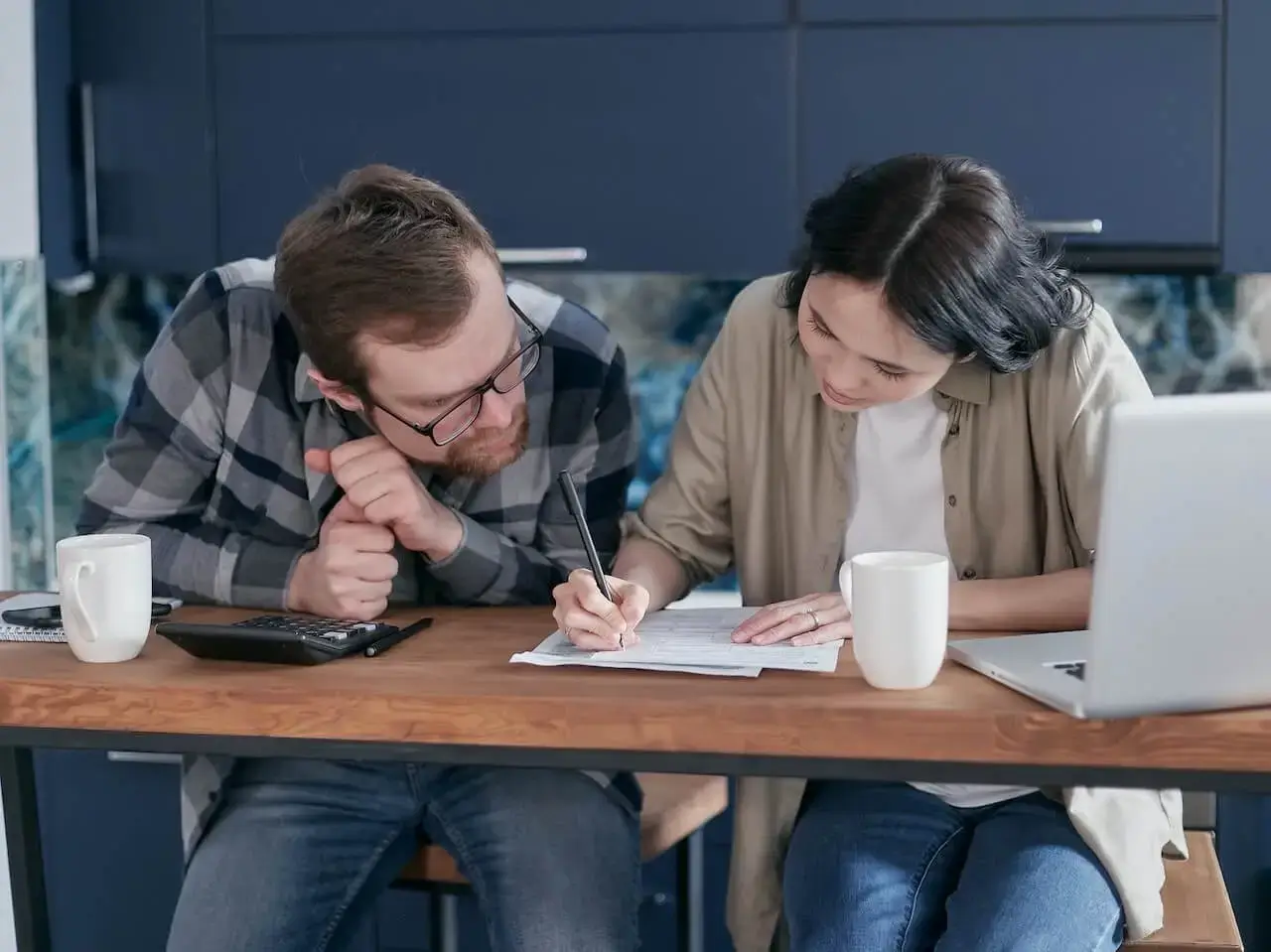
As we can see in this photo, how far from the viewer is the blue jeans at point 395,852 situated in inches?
58.5

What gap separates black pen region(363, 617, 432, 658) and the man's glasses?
0.68 feet

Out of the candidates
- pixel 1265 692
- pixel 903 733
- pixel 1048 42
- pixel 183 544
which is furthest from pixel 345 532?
pixel 1048 42

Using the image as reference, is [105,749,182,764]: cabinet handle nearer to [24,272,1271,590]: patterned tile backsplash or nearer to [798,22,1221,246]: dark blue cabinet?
[24,272,1271,590]: patterned tile backsplash

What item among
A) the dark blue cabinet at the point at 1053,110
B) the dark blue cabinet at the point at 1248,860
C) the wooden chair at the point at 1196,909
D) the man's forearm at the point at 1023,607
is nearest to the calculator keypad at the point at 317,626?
the man's forearm at the point at 1023,607

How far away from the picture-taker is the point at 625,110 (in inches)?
108

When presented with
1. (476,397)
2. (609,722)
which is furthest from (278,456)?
(609,722)

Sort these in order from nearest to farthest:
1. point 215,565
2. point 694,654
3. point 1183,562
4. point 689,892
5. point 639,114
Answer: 1. point 1183,562
2. point 694,654
3. point 215,565
4. point 689,892
5. point 639,114

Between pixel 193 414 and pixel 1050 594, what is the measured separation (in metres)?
0.95

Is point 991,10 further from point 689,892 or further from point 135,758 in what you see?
point 135,758

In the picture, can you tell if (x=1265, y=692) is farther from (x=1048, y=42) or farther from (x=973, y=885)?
(x=1048, y=42)

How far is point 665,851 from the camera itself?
5.80ft

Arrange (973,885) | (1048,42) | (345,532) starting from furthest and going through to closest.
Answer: (1048,42)
(345,532)
(973,885)

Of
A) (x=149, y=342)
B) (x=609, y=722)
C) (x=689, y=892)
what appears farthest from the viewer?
(x=149, y=342)

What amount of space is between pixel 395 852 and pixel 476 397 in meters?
0.47
